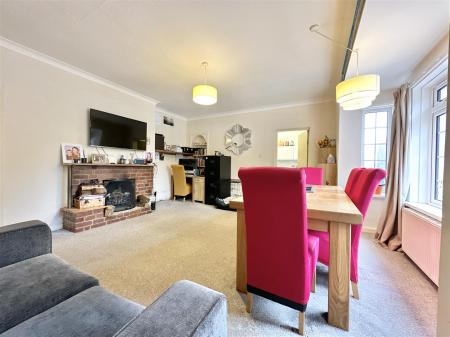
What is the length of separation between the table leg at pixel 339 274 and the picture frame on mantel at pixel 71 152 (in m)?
3.57

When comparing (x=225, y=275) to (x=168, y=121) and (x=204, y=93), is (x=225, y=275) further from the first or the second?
(x=168, y=121)

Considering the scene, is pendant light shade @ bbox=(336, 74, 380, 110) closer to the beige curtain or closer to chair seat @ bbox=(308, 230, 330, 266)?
the beige curtain

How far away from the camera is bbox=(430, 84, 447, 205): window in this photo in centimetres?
219

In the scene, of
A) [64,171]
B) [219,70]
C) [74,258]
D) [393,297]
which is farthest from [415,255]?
[64,171]

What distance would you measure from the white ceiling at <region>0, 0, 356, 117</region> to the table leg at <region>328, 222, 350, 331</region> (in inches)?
77.5

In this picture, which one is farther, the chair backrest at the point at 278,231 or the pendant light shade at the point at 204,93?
the pendant light shade at the point at 204,93

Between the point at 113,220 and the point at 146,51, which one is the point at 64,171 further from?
the point at 146,51

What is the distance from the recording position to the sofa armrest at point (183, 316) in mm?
474

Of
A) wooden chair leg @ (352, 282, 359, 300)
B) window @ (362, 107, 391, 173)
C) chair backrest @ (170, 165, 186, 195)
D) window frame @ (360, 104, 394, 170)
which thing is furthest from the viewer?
chair backrest @ (170, 165, 186, 195)

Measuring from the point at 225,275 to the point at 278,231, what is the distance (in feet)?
3.08

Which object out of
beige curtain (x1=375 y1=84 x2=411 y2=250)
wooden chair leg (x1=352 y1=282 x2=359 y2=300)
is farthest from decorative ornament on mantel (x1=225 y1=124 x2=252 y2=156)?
wooden chair leg (x1=352 y1=282 x2=359 y2=300)

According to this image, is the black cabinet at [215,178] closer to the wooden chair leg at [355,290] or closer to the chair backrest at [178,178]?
the chair backrest at [178,178]

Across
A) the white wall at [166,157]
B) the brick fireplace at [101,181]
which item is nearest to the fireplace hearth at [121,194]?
the brick fireplace at [101,181]

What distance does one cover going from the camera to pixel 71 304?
0.79 meters
